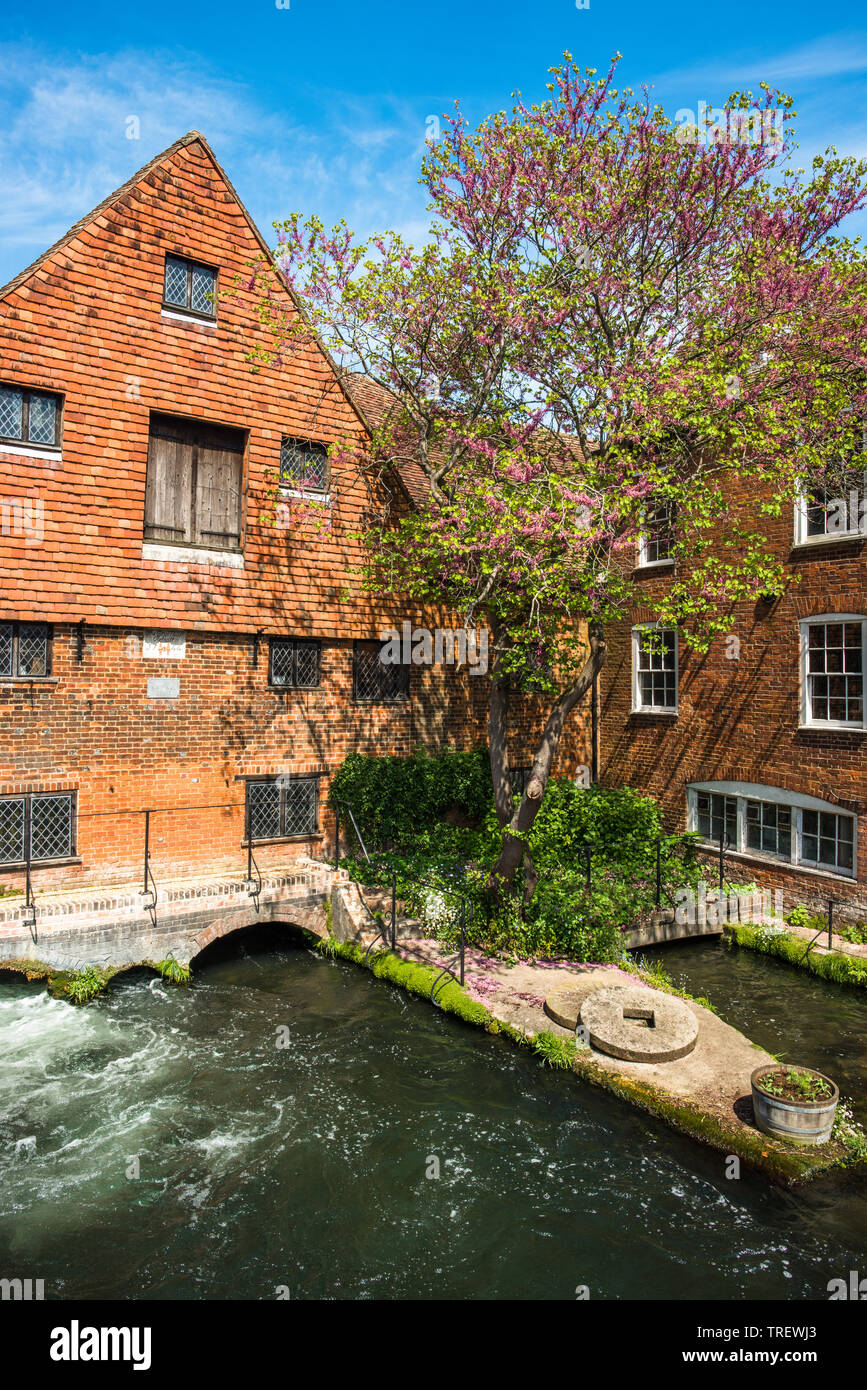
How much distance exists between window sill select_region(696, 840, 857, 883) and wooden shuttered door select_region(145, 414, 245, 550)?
36.1 feet

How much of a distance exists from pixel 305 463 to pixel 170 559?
3.19 m

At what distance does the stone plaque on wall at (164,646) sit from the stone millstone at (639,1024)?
8623mm

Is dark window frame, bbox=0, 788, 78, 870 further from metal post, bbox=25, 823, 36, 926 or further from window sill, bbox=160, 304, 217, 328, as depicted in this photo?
window sill, bbox=160, 304, 217, 328

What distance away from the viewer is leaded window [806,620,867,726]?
13.3 metres

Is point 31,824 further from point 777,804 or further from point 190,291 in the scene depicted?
point 777,804

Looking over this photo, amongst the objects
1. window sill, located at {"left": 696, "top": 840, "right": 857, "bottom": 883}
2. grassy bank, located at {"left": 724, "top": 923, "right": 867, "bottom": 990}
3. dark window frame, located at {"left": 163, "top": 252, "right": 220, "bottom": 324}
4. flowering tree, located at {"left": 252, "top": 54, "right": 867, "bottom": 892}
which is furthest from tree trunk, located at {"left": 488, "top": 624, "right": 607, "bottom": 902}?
dark window frame, located at {"left": 163, "top": 252, "right": 220, "bottom": 324}

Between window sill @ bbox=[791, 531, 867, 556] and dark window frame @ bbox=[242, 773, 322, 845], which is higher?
window sill @ bbox=[791, 531, 867, 556]

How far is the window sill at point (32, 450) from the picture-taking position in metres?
12.0

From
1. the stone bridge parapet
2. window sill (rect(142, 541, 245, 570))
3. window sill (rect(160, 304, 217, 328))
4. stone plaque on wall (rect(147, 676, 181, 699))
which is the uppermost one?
window sill (rect(160, 304, 217, 328))

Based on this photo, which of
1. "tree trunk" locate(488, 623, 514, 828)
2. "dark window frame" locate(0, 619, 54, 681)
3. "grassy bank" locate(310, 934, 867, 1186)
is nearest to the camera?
"grassy bank" locate(310, 934, 867, 1186)

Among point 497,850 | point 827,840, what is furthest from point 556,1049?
point 827,840

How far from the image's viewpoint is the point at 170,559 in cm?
1356

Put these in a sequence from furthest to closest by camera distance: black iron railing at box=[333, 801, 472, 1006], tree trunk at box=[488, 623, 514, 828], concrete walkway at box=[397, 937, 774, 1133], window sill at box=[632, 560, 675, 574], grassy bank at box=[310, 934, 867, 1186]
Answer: window sill at box=[632, 560, 675, 574], tree trunk at box=[488, 623, 514, 828], black iron railing at box=[333, 801, 472, 1006], concrete walkway at box=[397, 937, 774, 1133], grassy bank at box=[310, 934, 867, 1186]

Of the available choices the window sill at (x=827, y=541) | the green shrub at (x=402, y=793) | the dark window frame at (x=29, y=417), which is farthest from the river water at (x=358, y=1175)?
the dark window frame at (x=29, y=417)
